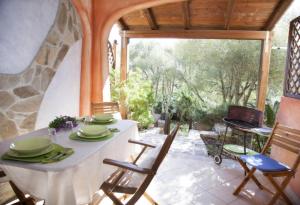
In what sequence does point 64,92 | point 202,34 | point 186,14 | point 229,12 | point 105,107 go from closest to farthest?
point 64,92
point 105,107
point 229,12
point 186,14
point 202,34

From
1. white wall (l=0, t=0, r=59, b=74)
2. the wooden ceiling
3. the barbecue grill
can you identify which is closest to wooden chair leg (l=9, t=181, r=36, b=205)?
white wall (l=0, t=0, r=59, b=74)

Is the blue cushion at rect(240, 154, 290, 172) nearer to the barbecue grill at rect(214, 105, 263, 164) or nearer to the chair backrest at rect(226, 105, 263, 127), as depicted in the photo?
the barbecue grill at rect(214, 105, 263, 164)

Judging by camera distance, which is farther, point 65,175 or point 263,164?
point 263,164

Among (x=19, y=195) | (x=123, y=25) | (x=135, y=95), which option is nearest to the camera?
(x=19, y=195)

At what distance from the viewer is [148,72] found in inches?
340

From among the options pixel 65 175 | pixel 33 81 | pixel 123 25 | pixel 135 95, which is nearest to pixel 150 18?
pixel 123 25

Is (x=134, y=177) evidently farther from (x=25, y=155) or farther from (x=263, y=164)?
(x=263, y=164)

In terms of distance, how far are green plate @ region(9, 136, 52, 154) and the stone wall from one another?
87cm

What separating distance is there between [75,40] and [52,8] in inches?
24.1

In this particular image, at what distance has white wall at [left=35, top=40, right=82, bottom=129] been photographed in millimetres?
2764

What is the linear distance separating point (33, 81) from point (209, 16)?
3.16 meters

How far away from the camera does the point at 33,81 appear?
99.2 inches

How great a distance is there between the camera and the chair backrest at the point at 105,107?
3.14 metres

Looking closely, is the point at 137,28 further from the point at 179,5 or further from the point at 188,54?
the point at 188,54
